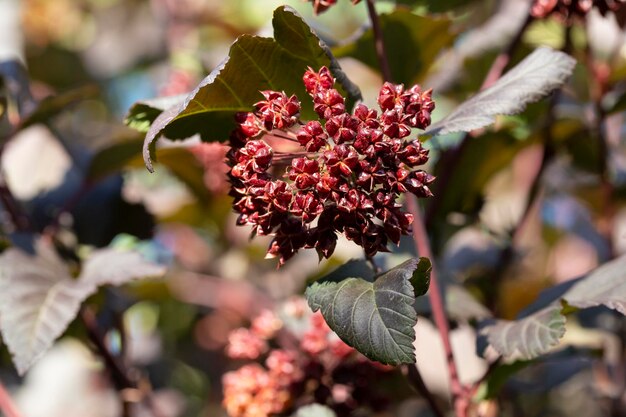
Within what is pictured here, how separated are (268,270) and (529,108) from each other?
3.44ft

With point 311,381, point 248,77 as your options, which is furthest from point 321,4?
point 311,381

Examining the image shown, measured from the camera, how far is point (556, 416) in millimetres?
1688

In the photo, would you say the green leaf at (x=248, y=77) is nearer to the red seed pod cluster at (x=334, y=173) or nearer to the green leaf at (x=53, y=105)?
the red seed pod cluster at (x=334, y=173)

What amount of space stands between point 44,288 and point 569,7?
915 mm

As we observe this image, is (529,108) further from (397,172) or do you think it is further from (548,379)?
(397,172)

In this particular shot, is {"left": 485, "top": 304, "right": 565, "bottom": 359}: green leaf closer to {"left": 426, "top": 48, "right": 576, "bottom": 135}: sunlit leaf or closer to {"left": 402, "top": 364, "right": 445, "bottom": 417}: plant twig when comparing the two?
{"left": 402, "top": 364, "right": 445, "bottom": 417}: plant twig

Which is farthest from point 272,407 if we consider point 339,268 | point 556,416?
point 556,416

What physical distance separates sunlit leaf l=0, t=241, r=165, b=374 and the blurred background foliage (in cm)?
9

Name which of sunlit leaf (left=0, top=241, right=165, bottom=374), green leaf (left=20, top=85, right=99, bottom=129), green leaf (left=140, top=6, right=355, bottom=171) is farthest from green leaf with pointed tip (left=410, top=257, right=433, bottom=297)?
green leaf (left=20, top=85, right=99, bottom=129)

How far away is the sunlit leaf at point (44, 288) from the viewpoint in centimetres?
111

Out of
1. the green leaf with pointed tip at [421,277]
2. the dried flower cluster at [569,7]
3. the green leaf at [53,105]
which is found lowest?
the green leaf with pointed tip at [421,277]

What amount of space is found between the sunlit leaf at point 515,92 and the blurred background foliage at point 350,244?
265 millimetres

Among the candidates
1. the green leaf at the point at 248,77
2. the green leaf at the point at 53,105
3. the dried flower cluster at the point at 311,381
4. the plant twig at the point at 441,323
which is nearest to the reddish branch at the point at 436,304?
the plant twig at the point at 441,323

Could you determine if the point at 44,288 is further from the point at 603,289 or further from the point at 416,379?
the point at 603,289
